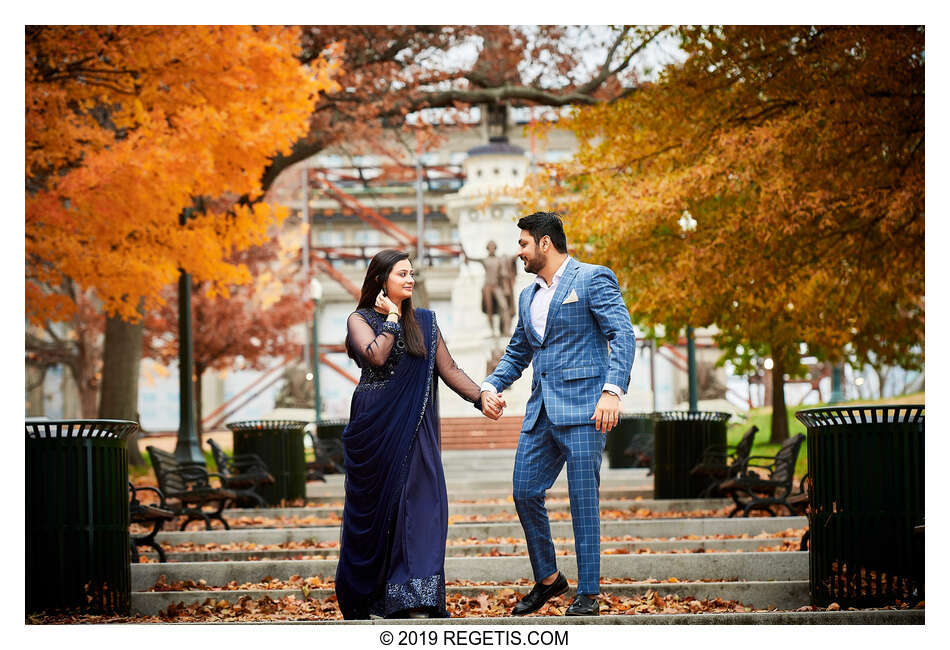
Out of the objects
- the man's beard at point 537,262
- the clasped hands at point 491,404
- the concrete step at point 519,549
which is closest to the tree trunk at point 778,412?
the concrete step at point 519,549

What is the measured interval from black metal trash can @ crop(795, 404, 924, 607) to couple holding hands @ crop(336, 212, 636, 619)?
1461 millimetres

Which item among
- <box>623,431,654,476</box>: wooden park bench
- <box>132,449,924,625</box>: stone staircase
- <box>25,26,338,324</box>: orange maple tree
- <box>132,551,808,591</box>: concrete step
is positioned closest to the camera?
<box>132,449,924,625</box>: stone staircase

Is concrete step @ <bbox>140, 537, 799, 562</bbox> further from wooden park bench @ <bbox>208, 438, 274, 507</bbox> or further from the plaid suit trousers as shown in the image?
wooden park bench @ <bbox>208, 438, 274, 507</bbox>

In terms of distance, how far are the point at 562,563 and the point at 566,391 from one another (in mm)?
2131

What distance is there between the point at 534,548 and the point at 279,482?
778 centimetres

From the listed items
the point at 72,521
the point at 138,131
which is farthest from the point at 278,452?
the point at 72,521

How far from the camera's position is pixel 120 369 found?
1878 centimetres

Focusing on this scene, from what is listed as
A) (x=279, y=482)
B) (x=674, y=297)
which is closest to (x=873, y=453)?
(x=674, y=297)

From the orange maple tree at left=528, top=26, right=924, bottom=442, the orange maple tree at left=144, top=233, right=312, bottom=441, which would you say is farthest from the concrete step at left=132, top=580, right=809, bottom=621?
the orange maple tree at left=144, top=233, right=312, bottom=441

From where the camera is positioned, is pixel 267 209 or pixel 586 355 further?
pixel 267 209

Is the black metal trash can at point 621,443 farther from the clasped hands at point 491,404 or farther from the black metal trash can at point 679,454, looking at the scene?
the clasped hands at point 491,404

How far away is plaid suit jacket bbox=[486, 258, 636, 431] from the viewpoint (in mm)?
5914
